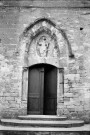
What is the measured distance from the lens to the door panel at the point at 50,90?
26.9 feet

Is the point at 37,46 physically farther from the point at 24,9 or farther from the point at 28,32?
the point at 24,9

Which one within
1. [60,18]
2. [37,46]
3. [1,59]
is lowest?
[1,59]

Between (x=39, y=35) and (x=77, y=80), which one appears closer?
(x=77, y=80)

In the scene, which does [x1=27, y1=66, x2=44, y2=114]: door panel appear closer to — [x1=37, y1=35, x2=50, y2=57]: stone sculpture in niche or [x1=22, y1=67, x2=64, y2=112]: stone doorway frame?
[x1=22, y1=67, x2=64, y2=112]: stone doorway frame

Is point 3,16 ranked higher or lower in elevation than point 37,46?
higher

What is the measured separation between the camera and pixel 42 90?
8141 millimetres

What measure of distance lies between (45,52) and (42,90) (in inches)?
58.6

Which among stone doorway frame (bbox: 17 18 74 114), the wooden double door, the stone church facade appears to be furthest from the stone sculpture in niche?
the wooden double door

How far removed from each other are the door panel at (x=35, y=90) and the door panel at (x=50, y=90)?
0.25 metres

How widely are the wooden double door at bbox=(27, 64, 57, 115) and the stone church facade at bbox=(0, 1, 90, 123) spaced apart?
5cm

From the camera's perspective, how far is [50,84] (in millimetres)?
8367

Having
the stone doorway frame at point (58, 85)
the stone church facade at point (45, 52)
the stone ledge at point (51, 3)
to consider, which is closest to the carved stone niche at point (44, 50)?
the stone church facade at point (45, 52)

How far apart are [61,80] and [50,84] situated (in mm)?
556

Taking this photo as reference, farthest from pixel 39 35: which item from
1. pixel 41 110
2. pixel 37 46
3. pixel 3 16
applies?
pixel 41 110
